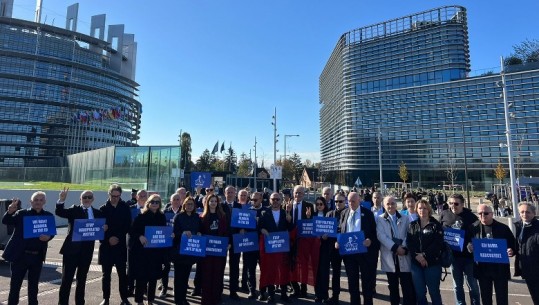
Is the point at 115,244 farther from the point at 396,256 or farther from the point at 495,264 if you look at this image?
the point at 495,264

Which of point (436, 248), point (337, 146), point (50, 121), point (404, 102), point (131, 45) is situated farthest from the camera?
point (131, 45)

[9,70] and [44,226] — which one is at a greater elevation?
[9,70]

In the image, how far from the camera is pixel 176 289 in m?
6.10

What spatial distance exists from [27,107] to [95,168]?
240ft

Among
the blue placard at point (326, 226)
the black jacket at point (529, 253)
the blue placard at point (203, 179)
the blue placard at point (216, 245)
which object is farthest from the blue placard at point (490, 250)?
the blue placard at point (203, 179)

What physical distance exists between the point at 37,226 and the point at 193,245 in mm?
2582

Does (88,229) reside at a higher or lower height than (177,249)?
higher

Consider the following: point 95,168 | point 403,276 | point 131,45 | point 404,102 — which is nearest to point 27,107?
point 131,45

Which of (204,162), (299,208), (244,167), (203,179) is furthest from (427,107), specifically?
(299,208)

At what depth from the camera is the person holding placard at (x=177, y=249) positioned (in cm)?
609

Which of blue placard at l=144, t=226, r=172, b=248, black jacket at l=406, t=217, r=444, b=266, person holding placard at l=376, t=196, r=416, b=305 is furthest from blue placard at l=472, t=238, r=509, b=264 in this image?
blue placard at l=144, t=226, r=172, b=248

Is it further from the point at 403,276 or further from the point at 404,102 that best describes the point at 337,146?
the point at 403,276

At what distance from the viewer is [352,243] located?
19.3 feet

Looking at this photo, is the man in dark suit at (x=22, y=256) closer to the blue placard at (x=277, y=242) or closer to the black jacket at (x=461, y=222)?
the blue placard at (x=277, y=242)
